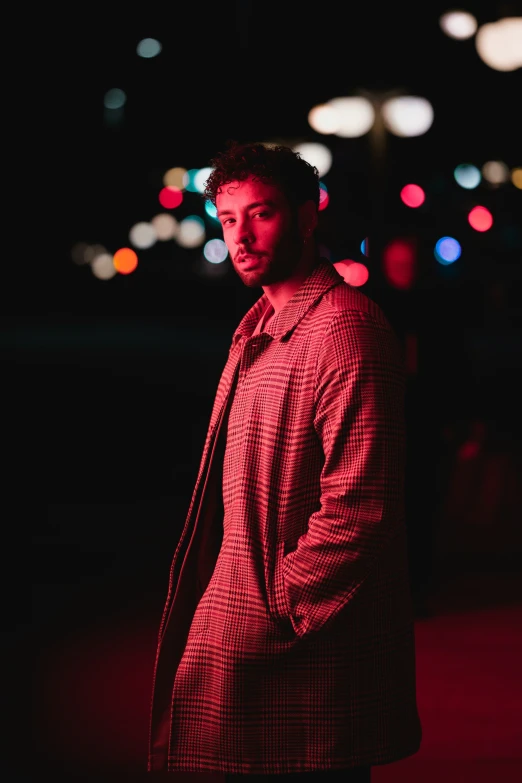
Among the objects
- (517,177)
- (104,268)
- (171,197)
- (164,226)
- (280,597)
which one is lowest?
(104,268)

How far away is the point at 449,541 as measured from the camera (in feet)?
30.3

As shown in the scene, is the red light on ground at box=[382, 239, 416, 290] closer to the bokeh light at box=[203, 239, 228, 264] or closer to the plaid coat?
the plaid coat

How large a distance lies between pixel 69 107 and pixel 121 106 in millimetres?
11755

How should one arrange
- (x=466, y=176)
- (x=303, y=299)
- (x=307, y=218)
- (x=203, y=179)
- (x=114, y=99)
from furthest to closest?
1. (x=114, y=99)
2. (x=466, y=176)
3. (x=203, y=179)
4. (x=307, y=218)
5. (x=303, y=299)

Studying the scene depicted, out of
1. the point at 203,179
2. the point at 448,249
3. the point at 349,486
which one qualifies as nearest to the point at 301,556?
the point at 349,486

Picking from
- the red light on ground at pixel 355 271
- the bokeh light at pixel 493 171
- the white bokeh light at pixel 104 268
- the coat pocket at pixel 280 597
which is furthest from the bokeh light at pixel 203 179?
the white bokeh light at pixel 104 268

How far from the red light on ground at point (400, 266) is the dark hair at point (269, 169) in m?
4.22

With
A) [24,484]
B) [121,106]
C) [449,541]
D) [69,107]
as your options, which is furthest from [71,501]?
[121,106]

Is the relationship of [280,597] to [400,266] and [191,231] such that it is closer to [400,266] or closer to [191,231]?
[400,266]

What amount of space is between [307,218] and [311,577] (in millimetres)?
969

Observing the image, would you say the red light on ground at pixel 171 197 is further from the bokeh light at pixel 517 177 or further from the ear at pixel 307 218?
the ear at pixel 307 218

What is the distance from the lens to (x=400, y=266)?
7.05 meters

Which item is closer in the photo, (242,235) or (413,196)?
(242,235)

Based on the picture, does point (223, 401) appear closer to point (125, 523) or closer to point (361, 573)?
point (361, 573)
